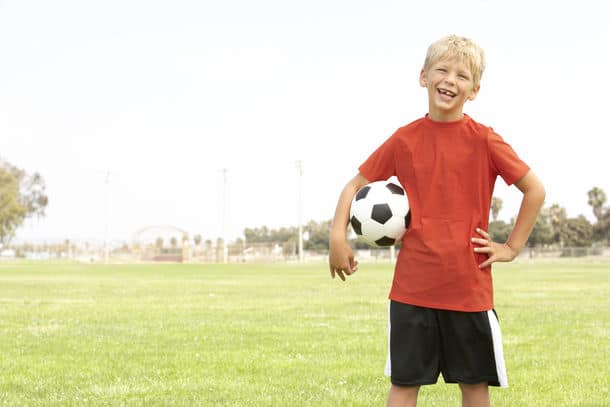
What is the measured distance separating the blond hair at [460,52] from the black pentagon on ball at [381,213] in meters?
0.71

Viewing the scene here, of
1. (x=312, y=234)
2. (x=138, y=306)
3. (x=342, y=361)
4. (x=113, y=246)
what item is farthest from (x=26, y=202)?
(x=342, y=361)

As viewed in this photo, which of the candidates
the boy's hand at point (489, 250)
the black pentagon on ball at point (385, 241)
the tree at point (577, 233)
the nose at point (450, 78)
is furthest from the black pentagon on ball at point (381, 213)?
the tree at point (577, 233)

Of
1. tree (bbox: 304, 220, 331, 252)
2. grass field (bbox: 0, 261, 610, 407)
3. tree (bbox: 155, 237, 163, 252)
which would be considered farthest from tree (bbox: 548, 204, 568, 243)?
grass field (bbox: 0, 261, 610, 407)

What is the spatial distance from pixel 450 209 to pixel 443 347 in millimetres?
665

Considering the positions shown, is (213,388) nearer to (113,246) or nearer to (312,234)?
(113,246)

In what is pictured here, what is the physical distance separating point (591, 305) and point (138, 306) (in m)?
9.54

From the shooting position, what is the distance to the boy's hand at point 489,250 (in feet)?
12.2

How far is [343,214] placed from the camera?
397cm

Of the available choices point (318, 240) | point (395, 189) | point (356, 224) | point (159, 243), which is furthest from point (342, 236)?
point (318, 240)

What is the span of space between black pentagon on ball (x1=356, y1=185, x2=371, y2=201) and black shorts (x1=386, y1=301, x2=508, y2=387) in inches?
23.5

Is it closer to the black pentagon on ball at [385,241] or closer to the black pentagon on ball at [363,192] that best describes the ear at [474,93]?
the black pentagon on ball at [363,192]

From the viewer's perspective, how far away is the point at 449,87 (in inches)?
146

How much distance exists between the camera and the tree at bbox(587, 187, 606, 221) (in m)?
105

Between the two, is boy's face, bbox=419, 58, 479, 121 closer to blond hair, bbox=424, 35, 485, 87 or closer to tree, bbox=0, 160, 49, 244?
blond hair, bbox=424, 35, 485, 87
